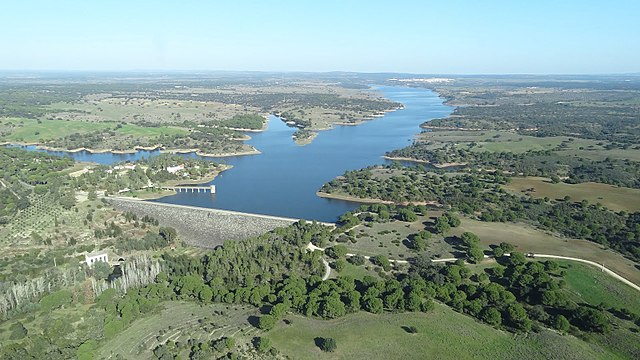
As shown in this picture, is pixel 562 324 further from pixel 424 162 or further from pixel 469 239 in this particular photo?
pixel 424 162

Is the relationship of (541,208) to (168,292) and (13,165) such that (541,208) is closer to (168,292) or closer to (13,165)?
(168,292)

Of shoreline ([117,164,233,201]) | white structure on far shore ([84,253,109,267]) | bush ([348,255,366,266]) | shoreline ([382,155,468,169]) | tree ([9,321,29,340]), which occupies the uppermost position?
bush ([348,255,366,266])

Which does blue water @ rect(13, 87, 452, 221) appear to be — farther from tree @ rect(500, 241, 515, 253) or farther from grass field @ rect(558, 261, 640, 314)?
grass field @ rect(558, 261, 640, 314)

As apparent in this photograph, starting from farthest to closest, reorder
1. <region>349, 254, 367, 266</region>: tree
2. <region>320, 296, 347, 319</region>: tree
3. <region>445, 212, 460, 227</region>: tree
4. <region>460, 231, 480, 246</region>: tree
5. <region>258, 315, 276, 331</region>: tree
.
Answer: <region>445, 212, 460, 227</region>: tree
<region>460, 231, 480, 246</region>: tree
<region>349, 254, 367, 266</region>: tree
<region>320, 296, 347, 319</region>: tree
<region>258, 315, 276, 331</region>: tree

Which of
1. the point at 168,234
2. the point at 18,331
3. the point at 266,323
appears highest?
the point at 266,323

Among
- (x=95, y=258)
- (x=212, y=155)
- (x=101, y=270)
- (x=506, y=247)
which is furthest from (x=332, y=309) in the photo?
(x=212, y=155)

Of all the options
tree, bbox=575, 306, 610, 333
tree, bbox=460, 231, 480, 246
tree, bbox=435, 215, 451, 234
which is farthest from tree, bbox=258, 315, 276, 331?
tree, bbox=435, 215, 451, 234
